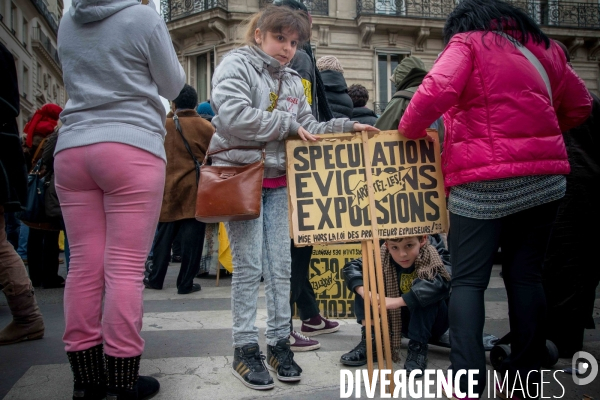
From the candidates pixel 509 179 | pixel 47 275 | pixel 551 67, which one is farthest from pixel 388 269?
pixel 47 275

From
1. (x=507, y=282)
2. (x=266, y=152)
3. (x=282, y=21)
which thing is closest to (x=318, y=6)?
(x=282, y=21)

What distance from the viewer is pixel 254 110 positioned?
2656mm

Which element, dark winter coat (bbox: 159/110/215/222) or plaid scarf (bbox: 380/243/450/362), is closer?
plaid scarf (bbox: 380/243/450/362)

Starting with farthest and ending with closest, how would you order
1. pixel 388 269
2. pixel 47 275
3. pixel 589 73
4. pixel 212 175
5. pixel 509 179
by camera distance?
pixel 589 73, pixel 47 275, pixel 388 269, pixel 212 175, pixel 509 179

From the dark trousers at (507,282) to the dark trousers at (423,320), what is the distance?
1.94ft

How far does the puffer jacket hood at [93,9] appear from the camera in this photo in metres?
2.40

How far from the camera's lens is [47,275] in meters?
5.88

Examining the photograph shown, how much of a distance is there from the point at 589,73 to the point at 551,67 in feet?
73.1

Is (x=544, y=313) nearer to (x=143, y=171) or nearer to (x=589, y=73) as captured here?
(x=143, y=171)

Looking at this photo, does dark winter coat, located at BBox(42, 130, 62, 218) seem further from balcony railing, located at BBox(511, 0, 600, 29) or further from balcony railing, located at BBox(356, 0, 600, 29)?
balcony railing, located at BBox(511, 0, 600, 29)

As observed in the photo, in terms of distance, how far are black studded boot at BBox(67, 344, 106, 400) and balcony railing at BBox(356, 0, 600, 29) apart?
19.9 meters

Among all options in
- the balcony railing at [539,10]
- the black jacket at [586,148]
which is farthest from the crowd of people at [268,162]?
the balcony railing at [539,10]

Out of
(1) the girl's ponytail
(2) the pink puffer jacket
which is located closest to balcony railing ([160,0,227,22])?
(1) the girl's ponytail

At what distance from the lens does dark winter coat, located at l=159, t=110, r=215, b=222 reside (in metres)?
5.43
